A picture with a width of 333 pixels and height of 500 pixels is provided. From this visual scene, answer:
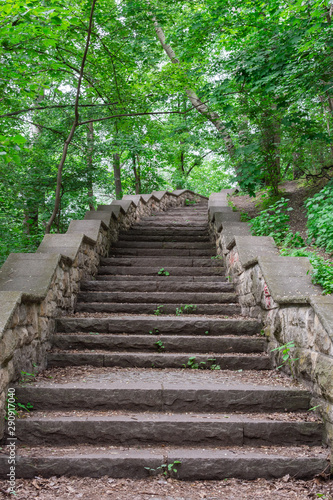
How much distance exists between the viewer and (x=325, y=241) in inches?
170

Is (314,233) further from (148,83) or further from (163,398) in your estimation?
(148,83)

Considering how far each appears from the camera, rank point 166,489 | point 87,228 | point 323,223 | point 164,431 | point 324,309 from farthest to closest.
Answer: point 87,228 < point 323,223 < point 324,309 < point 164,431 < point 166,489

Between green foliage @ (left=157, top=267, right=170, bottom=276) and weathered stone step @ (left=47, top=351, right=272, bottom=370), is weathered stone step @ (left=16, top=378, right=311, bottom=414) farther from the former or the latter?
green foliage @ (left=157, top=267, right=170, bottom=276)

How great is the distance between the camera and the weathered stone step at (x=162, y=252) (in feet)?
20.7

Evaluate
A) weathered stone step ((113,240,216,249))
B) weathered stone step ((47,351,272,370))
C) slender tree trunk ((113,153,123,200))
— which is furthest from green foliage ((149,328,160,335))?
slender tree trunk ((113,153,123,200))

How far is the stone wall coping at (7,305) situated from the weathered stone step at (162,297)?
1719mm

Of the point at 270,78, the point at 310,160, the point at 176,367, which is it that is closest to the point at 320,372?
the point at 176,367

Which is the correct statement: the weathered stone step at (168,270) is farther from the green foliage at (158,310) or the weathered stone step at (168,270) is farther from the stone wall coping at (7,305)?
the stone wall coping at (7,305)

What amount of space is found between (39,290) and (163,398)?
149cm

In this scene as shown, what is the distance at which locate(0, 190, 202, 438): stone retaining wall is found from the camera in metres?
2.73

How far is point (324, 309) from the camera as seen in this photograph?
2.65 meters

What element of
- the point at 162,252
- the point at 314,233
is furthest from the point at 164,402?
the point at 162,252

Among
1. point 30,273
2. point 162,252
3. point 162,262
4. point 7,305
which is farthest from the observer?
point 162,252

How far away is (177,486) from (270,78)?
4374mm
